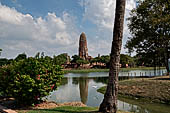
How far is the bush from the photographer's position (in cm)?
826

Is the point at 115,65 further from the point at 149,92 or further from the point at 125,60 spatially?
the point at 125,60

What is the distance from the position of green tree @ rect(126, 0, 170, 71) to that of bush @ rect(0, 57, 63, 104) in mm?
19530

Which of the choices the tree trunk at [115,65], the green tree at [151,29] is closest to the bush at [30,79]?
the tree trunk at [115,65]

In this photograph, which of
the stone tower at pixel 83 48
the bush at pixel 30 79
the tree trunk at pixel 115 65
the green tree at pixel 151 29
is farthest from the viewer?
the stone tower at pixel 83 48

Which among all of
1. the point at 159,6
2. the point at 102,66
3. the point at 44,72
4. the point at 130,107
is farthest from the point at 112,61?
the point at 102,66

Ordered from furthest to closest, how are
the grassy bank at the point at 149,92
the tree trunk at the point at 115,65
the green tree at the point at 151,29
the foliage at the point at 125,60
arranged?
1. the foliage at the point at 125,60
2. the green tree at the point at 151,29
3. the grassy bank at the point at 149,92
4. the tree trunk at the point at 115,65

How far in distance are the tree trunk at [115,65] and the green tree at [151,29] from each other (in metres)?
18.9

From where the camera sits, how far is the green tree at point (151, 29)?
25.2 meters

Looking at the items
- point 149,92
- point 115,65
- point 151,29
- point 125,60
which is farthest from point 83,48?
point 115,65

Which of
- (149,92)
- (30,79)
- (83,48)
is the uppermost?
(83,48)

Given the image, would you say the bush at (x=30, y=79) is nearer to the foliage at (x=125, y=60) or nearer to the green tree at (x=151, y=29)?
the green tree at (x=151, y=29)

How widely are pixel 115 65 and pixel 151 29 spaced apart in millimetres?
23669

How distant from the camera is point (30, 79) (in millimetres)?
8141

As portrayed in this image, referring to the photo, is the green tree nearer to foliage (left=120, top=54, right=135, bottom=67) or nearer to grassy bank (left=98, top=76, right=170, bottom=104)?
grassy bank (left=98, top=76, right=170, bottom=104)
